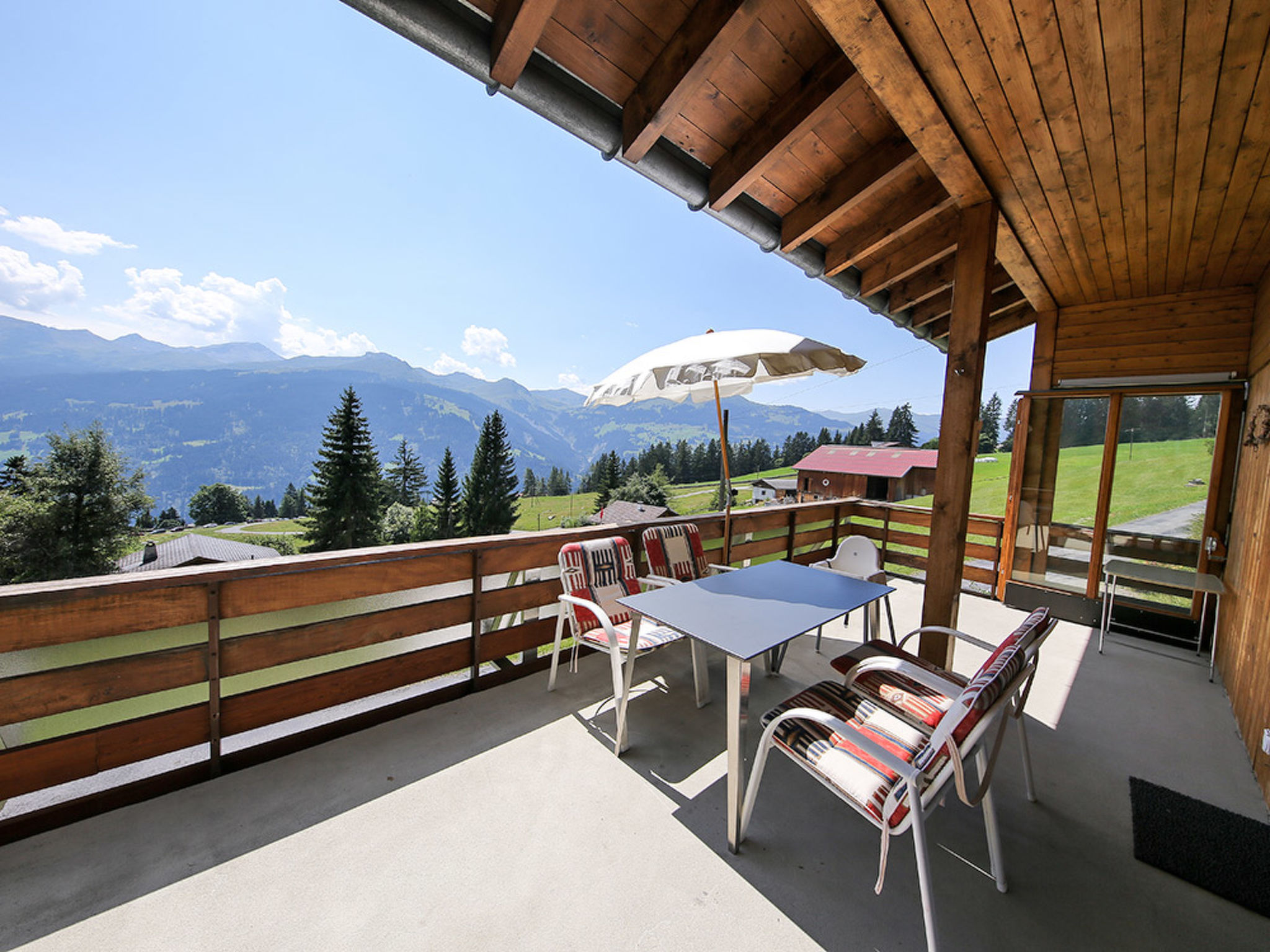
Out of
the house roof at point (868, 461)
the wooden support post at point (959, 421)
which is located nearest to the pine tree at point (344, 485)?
the house roof at point (868, 461)

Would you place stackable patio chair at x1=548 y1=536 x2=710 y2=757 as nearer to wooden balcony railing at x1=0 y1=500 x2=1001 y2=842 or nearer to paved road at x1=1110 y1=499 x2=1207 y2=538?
wooden balcony railing at x1=0 y1=500 x2=1001 y2=842

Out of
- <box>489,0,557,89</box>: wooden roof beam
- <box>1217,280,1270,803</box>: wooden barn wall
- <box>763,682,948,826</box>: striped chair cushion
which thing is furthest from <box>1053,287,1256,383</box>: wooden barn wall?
<box>489,0,557,89</box>: wooden roof beam

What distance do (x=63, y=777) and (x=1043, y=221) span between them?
5401 millimetres

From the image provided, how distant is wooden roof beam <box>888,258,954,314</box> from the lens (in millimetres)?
4148

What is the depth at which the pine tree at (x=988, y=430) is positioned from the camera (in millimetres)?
2814

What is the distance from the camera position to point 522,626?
10.3 ft

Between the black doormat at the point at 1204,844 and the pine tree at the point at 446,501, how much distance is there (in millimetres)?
44213

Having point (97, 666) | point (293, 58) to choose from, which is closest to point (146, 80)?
point (293, 58)

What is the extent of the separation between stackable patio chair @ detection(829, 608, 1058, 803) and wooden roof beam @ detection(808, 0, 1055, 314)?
1.97 meters

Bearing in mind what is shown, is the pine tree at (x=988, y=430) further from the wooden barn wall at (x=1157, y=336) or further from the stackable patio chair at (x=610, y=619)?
the stackable patio chair at (x=610, y=619)

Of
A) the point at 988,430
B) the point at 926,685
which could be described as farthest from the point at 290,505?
the point at 926,685

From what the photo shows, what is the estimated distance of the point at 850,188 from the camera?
2865 mm

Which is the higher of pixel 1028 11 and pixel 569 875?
pixel 1028 11

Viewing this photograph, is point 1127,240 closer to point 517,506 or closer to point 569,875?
point 569,875
